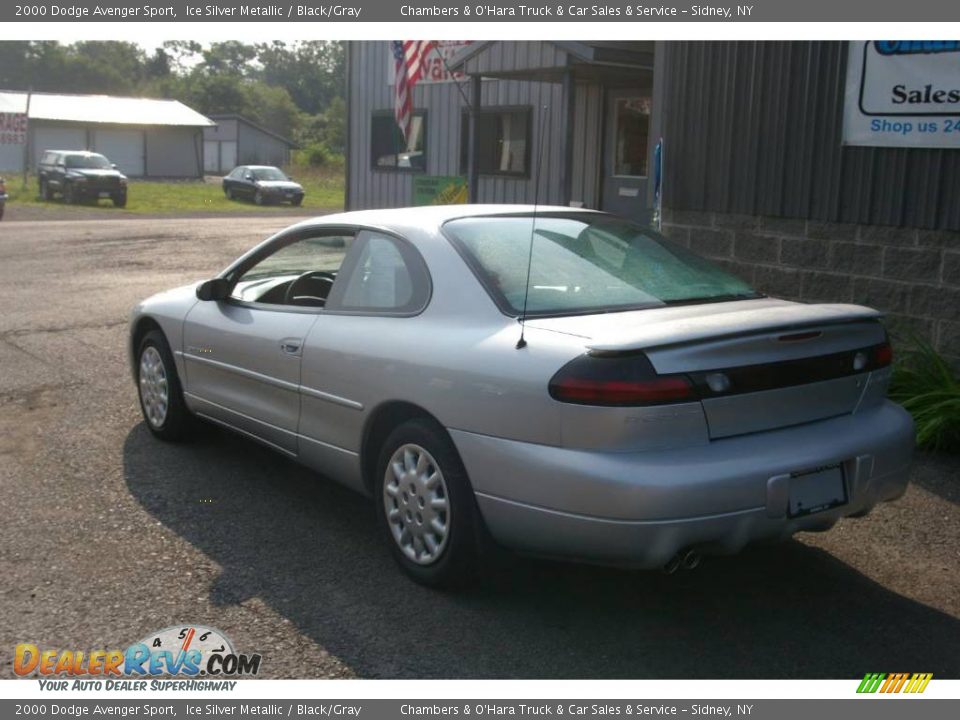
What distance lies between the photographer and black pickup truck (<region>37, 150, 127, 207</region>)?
35469mm

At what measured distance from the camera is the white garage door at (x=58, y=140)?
1956 inches

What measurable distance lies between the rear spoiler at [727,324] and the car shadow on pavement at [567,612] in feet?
3.55

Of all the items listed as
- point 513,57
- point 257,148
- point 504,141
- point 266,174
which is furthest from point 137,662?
point 257,148

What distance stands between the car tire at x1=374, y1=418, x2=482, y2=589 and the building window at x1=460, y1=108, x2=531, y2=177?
11225 mm

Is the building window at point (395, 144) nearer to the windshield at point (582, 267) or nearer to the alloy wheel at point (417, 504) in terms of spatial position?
the windshield at point (582, 267)

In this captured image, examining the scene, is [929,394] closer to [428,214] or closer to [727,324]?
[727,324]

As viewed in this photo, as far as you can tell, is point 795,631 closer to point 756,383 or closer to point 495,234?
point 756,383

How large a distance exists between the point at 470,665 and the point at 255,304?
101 inches

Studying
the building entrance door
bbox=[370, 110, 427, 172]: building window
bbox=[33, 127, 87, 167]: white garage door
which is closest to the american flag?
bbox=[370, 110, 427, 172]: building window

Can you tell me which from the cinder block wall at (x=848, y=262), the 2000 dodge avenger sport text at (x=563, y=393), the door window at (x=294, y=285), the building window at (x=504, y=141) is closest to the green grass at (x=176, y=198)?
the building window at (x=504, y=141)

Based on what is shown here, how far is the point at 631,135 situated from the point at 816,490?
34.5 feet

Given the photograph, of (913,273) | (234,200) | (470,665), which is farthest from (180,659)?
(234,200)

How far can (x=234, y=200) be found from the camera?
139ft

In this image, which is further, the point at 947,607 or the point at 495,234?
the point at 495,234
